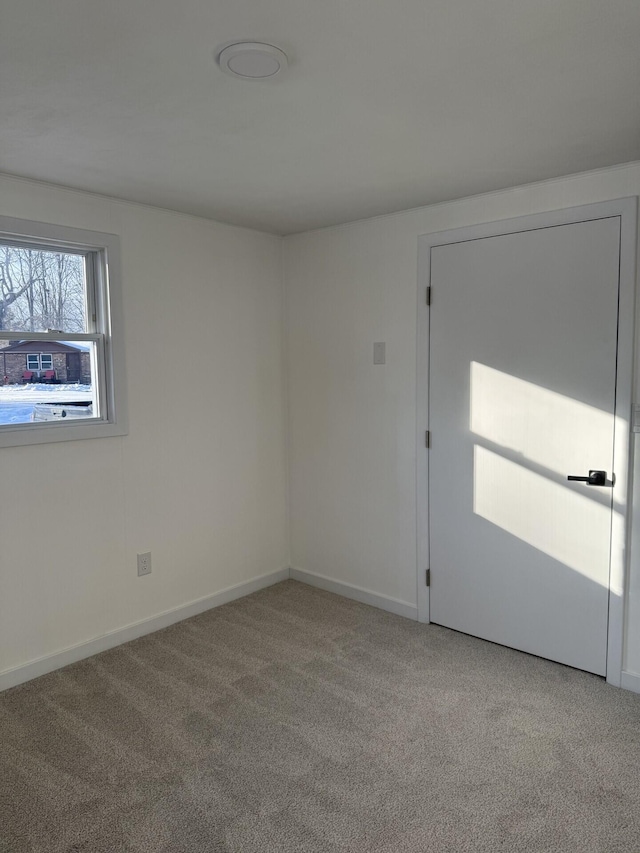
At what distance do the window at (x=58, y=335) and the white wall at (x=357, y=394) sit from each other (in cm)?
124

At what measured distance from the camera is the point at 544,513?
298 cm

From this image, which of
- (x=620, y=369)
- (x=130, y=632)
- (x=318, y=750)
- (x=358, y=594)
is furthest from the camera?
(x=358, y=594)

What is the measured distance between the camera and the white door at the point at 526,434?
9.12ft

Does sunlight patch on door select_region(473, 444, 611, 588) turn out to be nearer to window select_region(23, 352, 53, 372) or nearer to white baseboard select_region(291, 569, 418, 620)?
white baseboard select_region(291, 569, 418, 620)

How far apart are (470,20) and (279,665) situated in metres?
2.72

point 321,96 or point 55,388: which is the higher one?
point 321,96

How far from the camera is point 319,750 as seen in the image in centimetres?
236

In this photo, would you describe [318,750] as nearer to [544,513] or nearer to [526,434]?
[544,513]

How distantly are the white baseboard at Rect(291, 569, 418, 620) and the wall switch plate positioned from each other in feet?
4.64

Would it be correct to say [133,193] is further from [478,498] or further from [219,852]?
Result: [219,852]

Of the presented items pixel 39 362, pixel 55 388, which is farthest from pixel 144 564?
pixel 39 362

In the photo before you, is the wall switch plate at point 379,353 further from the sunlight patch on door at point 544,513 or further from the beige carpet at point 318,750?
the beige carpet at point 318,750

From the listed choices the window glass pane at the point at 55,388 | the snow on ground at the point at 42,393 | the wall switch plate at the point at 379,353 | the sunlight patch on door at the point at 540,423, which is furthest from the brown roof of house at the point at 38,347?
the sunlight patch on door at the point at 540,423

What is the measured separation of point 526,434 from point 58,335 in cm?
234
